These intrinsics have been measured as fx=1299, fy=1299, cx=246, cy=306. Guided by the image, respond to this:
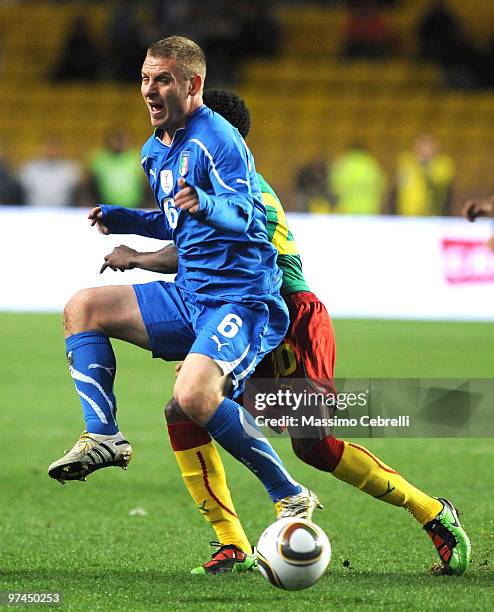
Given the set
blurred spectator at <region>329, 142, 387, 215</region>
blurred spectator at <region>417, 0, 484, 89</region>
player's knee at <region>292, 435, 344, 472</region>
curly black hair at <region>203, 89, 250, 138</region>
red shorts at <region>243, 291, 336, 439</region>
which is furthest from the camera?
blurred spectator at <region>417, 0, 484, 89</region>

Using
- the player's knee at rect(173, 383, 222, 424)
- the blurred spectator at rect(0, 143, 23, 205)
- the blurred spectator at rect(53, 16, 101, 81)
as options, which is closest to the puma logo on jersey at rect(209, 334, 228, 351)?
the player's knee at rect(173, 383, 222, 424)

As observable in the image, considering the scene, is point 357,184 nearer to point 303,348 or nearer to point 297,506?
point 303,348

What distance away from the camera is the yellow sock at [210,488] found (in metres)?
5.40

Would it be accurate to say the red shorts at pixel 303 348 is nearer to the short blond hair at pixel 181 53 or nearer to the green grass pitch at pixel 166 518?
the green grass pitch at pixel 166 518

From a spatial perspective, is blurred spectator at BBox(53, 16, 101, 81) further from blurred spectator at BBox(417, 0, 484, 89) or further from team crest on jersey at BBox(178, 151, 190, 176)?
team crest on jersey at BBox(178, 151, 190, 176)

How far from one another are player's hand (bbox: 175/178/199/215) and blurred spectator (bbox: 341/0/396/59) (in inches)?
679

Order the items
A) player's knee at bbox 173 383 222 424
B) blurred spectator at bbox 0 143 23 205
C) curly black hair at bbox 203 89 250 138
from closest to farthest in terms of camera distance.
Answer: player's knee at bbox 173 383 222 424 < curly black hair at bbox 203 89 250 138 < blurred spectator at bbox 0 143 23 205

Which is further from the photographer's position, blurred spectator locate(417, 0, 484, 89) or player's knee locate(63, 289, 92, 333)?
blurred spectator locate(417, 0, 484, 89)

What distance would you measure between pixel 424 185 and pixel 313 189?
155 cm

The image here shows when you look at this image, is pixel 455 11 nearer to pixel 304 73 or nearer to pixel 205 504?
pixel 304 73

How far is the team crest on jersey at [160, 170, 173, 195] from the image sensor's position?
515cm

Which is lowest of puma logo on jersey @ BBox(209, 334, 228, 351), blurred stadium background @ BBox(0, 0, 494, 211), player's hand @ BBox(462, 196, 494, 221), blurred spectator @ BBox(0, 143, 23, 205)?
blurred spectator @ BBox(0, 143, 23, 205)

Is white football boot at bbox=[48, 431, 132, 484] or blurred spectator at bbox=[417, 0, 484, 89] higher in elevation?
blurred spectator at bbox=[417, 0, 484, 89]

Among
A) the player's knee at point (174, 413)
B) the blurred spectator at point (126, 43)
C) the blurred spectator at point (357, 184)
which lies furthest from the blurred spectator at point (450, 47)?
the player's knee at point (174, 413)
